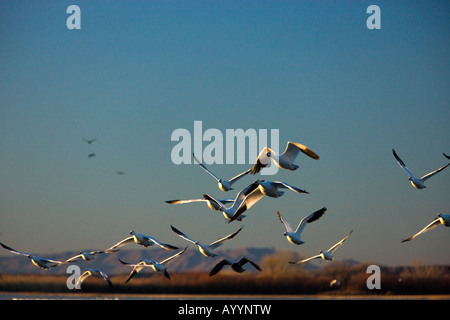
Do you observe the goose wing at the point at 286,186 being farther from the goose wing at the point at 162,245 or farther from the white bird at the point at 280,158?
the goose wing at the point at 162,245

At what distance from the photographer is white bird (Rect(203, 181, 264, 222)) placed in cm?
2762

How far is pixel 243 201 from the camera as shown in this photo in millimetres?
28109

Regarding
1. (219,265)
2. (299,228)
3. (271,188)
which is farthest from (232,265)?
(271,188)

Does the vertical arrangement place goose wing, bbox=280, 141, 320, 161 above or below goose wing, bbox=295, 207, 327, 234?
above

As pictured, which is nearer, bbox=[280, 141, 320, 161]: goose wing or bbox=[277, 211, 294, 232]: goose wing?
bbox=[280, 141, 320, 161]: goose wing

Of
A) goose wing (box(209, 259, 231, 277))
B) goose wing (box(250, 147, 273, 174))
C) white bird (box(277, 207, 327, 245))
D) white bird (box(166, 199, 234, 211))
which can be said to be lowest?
goose wing (box(209, 259, 231, 277))

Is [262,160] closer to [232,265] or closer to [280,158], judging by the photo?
[280,158]

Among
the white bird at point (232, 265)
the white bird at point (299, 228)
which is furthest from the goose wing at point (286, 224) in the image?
the white bird at point (232, 265)

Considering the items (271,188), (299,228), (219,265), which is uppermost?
(271,188)

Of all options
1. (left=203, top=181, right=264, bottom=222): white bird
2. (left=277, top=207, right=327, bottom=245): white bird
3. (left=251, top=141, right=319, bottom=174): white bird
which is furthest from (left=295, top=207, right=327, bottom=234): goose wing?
(left=251, top=141, right=319, bottom=174): white bird

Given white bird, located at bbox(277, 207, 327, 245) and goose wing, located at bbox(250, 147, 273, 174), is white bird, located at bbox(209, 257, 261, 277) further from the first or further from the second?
goose wing, located at bbox(250, 147, 273, 174)

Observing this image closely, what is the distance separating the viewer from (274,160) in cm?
2523

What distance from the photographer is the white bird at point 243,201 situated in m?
27.6
